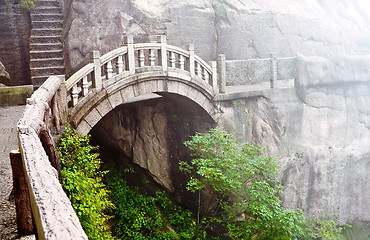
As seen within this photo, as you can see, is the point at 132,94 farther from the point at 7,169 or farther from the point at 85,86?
the point at 7,169

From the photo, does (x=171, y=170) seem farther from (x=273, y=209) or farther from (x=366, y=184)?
(x=366, y=184)

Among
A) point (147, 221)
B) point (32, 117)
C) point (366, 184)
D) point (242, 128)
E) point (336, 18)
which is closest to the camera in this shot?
point (32, 117)

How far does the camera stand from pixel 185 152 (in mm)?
13336

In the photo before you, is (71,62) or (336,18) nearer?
A: (71,62)

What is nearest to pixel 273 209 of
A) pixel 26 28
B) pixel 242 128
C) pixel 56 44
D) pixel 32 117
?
pixel 242 128

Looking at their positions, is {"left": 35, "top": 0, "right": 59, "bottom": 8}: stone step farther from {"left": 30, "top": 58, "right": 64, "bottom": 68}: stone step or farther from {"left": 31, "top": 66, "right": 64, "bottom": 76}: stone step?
{"left": 31, "top": 66, "right": 64, "bottom": 76}: stone step

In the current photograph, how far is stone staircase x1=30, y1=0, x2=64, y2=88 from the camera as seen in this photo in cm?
1316

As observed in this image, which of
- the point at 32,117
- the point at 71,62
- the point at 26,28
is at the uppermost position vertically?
the point at 26,28

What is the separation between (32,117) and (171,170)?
9.08m

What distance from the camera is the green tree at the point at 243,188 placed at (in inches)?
418

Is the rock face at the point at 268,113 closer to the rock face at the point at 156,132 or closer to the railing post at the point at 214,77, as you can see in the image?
the rock face at the point at 156,132

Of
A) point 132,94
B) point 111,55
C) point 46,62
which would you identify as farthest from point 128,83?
point 46,62

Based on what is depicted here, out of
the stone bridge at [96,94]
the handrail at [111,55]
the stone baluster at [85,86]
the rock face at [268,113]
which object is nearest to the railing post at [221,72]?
the stone bridge at [96,94]

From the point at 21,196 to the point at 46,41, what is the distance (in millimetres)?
10665
